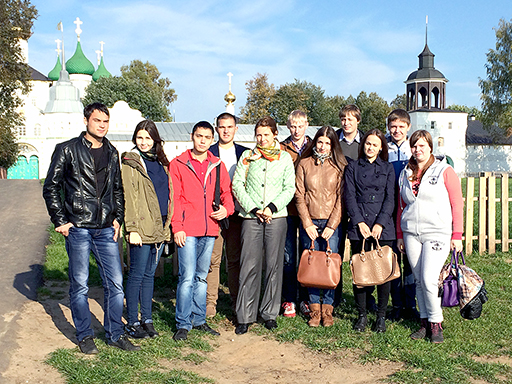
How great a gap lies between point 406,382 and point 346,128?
9.80ft

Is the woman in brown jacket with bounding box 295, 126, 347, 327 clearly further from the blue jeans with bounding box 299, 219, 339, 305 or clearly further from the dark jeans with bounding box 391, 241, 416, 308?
the dark jeans with bounding box 391, 241, 416, 308

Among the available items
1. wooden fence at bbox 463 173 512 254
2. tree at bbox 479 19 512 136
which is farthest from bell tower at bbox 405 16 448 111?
wooden fence at bbox 463 173 512 254

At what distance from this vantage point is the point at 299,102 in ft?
182

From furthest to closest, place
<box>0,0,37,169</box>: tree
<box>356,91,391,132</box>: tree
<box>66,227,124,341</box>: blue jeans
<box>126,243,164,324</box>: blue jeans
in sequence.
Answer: <box>356,91,391,132</box>: tree → <box>0,0,37,169</box>: tree → <box>126,243,164,324</box>: blue jeans → <box>66,227,124,341</box>: blue jeans

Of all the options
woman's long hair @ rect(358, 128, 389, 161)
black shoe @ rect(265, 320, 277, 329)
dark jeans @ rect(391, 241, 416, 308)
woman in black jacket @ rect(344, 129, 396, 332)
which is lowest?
black shoe @ rect(265, 320, 277, 329)

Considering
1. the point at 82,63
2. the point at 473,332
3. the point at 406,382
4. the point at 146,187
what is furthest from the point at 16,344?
the point at 82,63

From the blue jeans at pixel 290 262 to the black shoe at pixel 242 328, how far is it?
731 mm

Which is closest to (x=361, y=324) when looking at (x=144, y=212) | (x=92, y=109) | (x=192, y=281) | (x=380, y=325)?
(x=380, y=325)

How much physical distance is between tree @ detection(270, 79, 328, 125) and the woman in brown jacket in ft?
157

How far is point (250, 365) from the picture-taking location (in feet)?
15.8

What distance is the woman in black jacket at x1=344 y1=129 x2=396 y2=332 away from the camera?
17.9 ft

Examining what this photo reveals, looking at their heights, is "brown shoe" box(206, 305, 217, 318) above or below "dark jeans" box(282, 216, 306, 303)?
below

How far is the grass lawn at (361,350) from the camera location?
4371mm

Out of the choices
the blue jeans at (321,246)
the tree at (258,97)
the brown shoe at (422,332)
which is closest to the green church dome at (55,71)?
the tree at (258,97)
